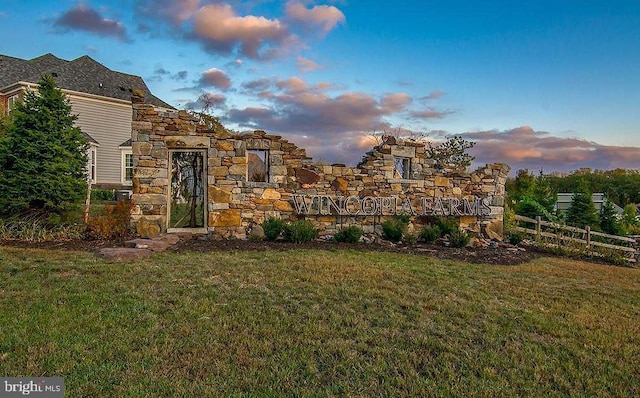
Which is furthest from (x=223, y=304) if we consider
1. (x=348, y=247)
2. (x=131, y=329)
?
(x=348, y=247)

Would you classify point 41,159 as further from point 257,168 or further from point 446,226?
point 446,226

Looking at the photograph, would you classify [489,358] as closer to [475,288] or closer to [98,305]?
[475,288]

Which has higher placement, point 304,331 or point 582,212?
point 582,212

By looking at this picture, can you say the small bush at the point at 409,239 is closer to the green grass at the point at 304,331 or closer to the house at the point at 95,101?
the green grass at the point at 304,331

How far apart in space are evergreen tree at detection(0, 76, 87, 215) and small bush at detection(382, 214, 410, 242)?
8150 mm

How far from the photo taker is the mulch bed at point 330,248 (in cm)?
884

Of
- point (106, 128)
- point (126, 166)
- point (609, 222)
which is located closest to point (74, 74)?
point (106, 128)

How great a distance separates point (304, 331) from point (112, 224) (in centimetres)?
761

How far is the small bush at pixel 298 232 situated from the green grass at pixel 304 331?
9.75ft

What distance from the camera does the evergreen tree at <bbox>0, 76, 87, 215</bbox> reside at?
9.72 meters

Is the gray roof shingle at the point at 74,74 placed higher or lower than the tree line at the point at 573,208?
higher

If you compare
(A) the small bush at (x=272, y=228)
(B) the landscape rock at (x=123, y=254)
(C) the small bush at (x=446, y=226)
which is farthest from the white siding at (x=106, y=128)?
(C) the small bush at (x=446, y=226)

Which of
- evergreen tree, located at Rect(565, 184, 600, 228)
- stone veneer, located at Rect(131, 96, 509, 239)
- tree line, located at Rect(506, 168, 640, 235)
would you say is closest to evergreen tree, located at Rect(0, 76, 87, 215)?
stone veneer, located at Rect(131, 96, 509, 239)

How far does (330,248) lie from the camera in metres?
9.91
